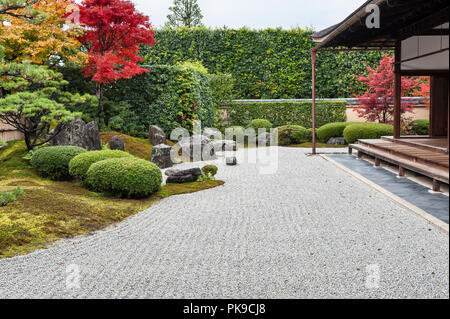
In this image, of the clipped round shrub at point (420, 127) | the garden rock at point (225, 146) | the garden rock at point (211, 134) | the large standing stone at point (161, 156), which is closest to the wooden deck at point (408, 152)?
the garden rock at point (225, 146)

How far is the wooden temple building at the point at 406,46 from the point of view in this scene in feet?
20.9

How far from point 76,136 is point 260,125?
9.20 metres

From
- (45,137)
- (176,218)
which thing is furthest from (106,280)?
(45,137)

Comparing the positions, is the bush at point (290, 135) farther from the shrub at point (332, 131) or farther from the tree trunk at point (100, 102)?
the tree trunk at point (100, 102)

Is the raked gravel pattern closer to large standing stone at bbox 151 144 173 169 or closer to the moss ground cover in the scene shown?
the moss ground cover

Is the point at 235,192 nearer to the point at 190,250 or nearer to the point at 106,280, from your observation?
the point at 190,250

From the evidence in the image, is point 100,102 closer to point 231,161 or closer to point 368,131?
point 231,161

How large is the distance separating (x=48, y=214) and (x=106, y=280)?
2.42 meters

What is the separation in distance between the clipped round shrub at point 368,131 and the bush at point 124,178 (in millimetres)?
8232

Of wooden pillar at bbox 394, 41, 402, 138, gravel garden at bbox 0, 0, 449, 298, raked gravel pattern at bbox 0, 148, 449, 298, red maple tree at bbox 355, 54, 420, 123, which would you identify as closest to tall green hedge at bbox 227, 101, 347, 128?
gravel garden at bbox 0, 0, 449, 298

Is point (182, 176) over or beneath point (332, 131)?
beneath

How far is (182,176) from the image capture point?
8.07 meters

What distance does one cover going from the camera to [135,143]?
11.7m

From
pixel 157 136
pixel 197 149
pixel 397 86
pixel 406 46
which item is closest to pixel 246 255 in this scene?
pixel 397 86
